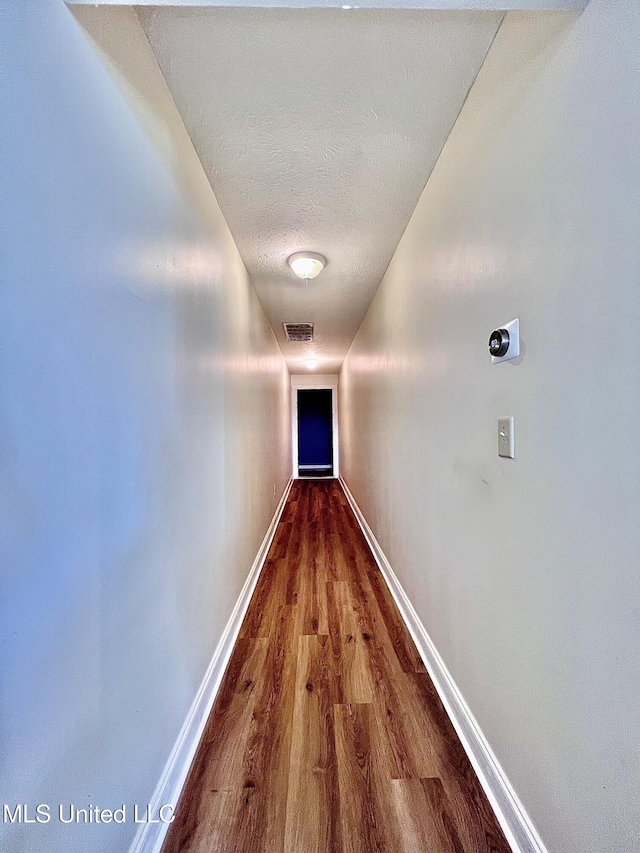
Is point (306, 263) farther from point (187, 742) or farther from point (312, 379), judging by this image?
point (312, 379)

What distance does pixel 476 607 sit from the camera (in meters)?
1.24

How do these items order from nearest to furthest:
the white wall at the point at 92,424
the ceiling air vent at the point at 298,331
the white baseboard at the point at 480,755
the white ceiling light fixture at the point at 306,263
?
1. the white wall at the point at 92,424
2. the white baseboard at the point at 480,755
3. the white ceiling light fixture at the point at 306,263
4. the ceiling air vent at the point at 298,331

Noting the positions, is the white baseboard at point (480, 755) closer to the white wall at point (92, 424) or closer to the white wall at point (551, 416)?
the white wall at point (551, 416)

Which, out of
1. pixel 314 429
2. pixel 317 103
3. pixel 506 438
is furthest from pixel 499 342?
pixel 314 429

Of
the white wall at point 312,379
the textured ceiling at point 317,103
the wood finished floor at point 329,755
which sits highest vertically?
the textured ceiling at point 317,103

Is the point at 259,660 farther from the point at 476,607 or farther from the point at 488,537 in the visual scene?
the point at 488,537

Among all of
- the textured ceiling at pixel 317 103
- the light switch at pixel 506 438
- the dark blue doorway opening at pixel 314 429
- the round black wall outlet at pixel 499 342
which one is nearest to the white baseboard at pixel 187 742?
the light switch at pixel 506 438

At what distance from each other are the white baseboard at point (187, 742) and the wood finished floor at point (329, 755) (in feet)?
0.11

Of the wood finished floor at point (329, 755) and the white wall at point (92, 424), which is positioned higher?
the white wall at point (92, 424)

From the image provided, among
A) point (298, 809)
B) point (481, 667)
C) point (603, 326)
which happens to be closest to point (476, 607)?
point (481, 667)

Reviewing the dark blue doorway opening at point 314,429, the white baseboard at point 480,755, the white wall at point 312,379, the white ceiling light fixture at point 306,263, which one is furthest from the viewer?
the dark blue doorway opening at point 314,429

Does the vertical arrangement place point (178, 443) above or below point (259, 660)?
above

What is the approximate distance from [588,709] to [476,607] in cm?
48

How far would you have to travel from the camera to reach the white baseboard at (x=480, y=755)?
0.96 metres
